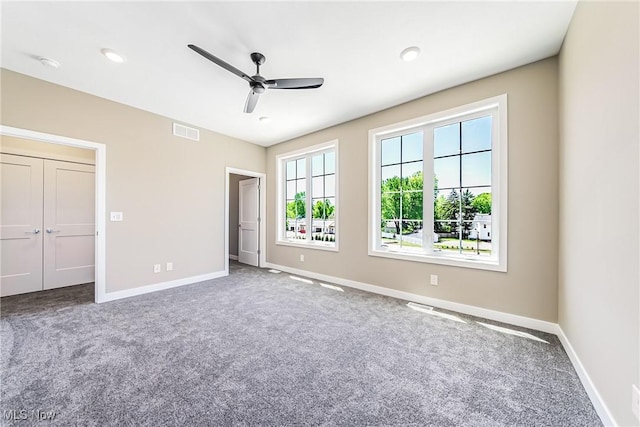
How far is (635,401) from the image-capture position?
1107 millimetres

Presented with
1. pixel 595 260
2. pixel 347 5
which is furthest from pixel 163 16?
pixel 595 260

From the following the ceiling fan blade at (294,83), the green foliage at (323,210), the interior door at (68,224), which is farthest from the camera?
the green foliage at (323,210)

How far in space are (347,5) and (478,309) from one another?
3303 mm

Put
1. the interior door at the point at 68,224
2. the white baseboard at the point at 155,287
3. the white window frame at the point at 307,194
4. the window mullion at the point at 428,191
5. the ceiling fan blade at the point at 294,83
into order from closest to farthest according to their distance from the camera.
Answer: the ceiling fan blade at the point at 294,83 → the window mullion at the point at 428,191 → the white baseboard at the point at 155,287 → the interior door at the point at 68,224 → the white window frame at the point at 307,194

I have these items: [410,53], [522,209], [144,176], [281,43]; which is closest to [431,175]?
[522,209]

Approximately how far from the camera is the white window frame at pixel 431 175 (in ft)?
→ 8.85

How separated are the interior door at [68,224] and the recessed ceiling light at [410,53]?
523 cm

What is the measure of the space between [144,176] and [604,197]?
496 centimetres

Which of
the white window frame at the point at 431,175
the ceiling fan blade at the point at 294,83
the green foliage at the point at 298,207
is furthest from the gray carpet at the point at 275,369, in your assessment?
the ceiling fan blade at the point at 294,83

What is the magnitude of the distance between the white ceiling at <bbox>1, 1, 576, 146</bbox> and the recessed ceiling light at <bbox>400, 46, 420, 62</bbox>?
0.05 meters

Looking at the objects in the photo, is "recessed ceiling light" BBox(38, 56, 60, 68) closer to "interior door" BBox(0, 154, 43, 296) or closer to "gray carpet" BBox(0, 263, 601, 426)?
"interior door" BBox(0, 154, 43, 296)

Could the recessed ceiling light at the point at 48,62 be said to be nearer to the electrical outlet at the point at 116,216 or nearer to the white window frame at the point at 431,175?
the electrical outlet at the point at 116,216

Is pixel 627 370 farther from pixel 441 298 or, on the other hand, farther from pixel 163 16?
pixel 163 16

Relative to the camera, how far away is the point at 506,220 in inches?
105
